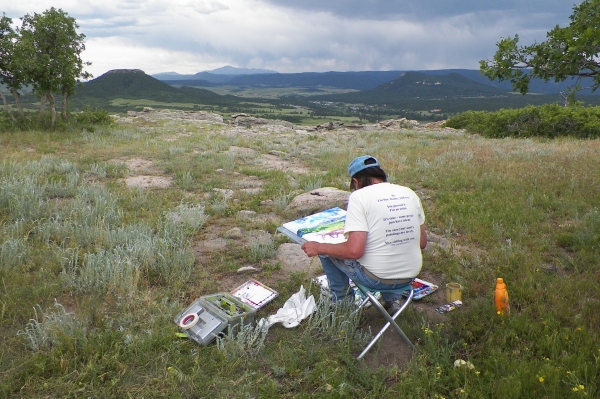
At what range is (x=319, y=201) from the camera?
716 centimetres

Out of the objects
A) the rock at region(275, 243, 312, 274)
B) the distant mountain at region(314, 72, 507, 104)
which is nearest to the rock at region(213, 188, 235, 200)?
the rock at region(275, 243, 312, 274)

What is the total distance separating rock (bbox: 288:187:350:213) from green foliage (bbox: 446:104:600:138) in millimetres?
16935

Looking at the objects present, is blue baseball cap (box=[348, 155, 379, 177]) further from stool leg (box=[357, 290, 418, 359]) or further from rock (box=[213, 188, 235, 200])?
rock (box=[213, 188, 235, 200])

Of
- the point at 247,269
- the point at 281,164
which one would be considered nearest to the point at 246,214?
the point at 247,269

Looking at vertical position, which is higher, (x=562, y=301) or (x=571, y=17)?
(x=571, y=17)

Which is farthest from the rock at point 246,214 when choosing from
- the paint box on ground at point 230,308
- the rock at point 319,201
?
the paint box on ground at point 230,308

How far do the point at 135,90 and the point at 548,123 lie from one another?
115m

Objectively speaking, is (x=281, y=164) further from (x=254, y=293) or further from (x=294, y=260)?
(x=254, y=293)

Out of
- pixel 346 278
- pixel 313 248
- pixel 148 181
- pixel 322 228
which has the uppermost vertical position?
pixel 313 248

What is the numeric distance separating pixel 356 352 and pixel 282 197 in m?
4.54

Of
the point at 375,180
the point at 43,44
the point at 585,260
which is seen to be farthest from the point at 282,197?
the point at 43,44

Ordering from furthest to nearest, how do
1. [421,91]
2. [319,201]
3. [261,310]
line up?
[421,91] → [319,201] → [261,310]

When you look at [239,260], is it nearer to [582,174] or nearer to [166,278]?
[166,278]

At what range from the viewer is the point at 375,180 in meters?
3.81
